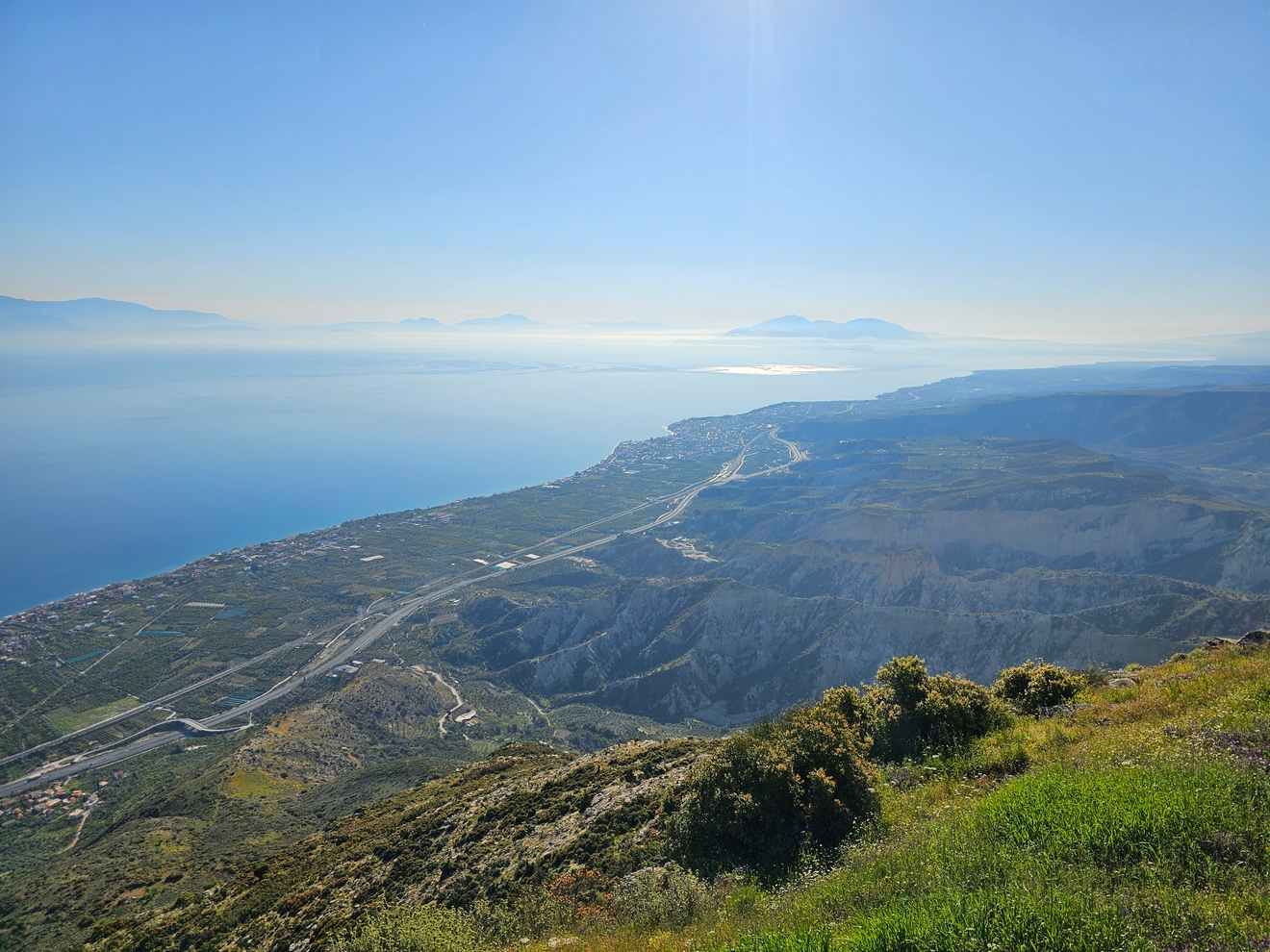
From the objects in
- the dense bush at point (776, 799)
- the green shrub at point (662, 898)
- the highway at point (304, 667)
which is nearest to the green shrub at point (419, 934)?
the green shrub at point (662, 898)

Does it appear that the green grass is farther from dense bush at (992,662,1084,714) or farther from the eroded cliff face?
dense bush at (992,662,1084,714)

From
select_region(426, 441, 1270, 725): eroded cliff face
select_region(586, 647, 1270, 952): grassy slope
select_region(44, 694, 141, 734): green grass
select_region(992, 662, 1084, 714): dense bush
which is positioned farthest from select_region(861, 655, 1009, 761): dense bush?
select_region(44, 694, 141, 734): green grass

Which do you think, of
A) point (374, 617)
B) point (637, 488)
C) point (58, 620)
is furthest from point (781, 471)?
point (58, 620)

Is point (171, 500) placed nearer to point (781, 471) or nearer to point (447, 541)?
point (447, 541)

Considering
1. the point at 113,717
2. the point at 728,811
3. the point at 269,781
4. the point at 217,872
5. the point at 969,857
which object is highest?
the point at 969,857

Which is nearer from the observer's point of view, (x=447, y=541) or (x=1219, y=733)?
(x=1219, y=733)
